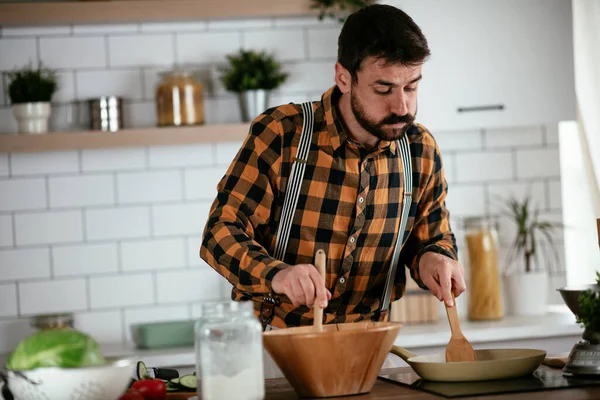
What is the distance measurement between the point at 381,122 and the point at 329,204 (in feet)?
0.80

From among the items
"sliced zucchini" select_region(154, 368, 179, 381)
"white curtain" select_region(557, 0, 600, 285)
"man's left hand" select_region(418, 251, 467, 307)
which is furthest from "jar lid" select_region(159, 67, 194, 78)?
"sliced zucchini" select_region(154, 368, 179, 381)

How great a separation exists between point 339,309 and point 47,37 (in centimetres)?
196

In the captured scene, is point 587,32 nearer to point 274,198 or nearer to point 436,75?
point 436,75

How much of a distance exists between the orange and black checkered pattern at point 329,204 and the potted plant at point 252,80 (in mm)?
1263

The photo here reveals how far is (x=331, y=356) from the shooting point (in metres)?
1.55

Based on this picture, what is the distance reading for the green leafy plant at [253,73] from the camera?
3.50 metres

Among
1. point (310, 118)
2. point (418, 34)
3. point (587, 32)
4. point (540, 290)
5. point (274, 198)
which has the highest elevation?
point (587, 32)

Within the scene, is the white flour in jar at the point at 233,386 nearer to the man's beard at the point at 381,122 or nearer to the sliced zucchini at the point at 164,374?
the sliced zucchini at the point at 164,374

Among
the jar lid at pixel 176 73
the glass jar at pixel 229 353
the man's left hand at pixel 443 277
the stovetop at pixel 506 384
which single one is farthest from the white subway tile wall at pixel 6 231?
the glass jar at pixel 229 353

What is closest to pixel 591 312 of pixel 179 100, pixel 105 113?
pixel 179 100

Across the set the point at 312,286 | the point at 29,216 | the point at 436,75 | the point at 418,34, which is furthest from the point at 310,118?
the point at 29,216

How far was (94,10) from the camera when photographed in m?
3.41

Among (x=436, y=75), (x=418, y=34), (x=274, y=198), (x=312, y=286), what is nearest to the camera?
(x=312, y=286)

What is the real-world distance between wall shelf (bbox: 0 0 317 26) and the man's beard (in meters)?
1.45
